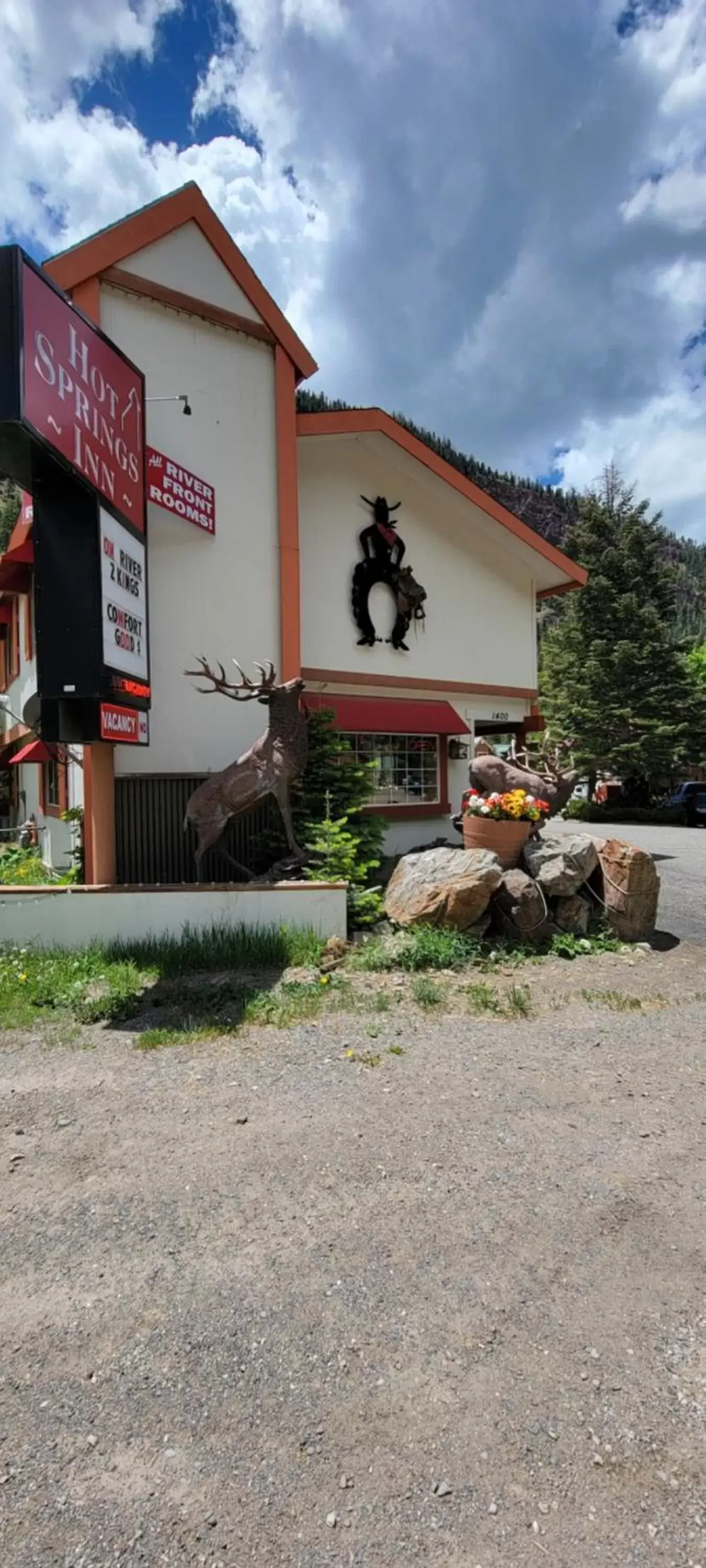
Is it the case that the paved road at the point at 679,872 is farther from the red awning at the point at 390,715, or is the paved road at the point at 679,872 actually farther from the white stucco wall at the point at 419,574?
the white stucco wall at the point at 419,574

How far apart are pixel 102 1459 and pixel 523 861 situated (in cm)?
665

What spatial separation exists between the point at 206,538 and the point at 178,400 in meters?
1.76

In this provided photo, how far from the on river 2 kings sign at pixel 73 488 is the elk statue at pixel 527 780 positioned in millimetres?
4482

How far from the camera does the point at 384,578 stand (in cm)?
1172

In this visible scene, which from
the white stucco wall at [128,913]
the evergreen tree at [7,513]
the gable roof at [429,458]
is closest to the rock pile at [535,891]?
the white stucco wall at [128,913]

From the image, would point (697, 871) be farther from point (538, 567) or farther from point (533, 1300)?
point (533, 1300)

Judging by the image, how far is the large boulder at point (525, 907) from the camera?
735 centimetres

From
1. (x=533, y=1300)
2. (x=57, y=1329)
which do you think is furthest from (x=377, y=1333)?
(x=57, y=1329)

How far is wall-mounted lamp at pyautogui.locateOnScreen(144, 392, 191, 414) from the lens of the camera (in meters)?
8.64

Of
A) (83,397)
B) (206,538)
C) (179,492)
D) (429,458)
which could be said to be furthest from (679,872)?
(83,397)

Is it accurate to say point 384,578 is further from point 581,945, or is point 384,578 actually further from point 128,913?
point 128,913

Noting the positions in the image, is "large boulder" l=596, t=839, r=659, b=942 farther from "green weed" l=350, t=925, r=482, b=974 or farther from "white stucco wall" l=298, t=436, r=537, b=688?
"white stucco wall" l=298, t=436, r=537, b=688

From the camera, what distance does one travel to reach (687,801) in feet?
78.9

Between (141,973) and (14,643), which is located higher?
(14,643)
